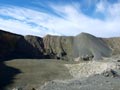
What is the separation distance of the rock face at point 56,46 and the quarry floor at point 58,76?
75.2 ft

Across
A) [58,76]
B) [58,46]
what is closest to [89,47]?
[58,46]

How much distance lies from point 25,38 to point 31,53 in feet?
32.4

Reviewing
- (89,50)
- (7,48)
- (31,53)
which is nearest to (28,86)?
(7,48)

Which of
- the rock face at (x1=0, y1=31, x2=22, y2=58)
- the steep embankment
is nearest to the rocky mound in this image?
the steep embankment

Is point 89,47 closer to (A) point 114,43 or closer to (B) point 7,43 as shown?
(A) point 114,43

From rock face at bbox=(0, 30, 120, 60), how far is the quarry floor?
2293 cm

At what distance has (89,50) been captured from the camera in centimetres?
10606

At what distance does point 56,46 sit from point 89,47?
41.0 feet

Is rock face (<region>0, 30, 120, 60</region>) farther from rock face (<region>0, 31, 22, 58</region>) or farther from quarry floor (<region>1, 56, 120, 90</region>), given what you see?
quarry floor (<region>1, 56, 120, 90</region>)

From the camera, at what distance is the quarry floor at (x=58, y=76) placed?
41.4 metres

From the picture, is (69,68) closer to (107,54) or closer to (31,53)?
(31,53)

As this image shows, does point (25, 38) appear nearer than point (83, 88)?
No

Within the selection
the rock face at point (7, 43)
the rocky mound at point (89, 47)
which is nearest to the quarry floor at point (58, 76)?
the rock face at point (7, 43)

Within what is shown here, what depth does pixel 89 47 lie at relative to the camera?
10844 cm
